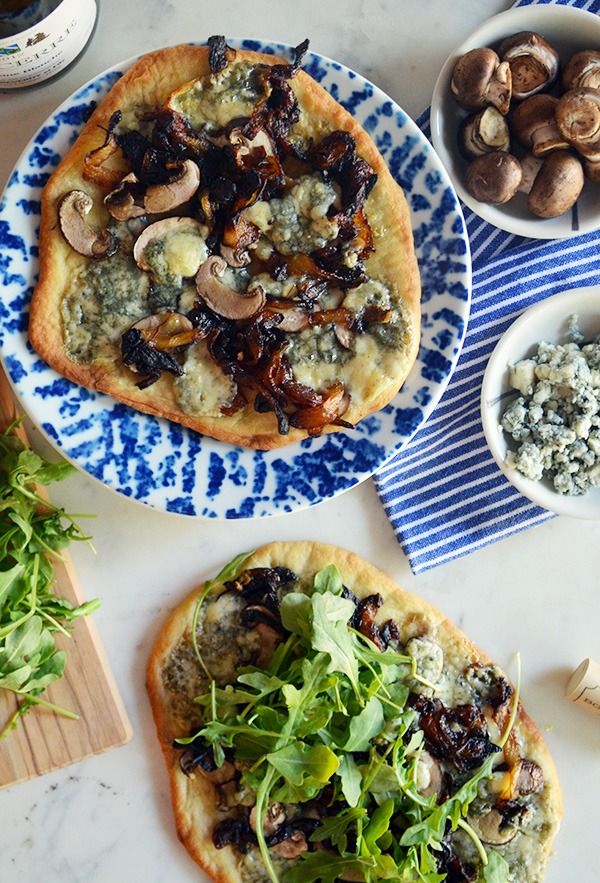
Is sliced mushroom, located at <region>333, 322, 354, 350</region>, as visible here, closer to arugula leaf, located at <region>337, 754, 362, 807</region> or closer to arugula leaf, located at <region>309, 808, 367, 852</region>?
arugula leaf, located at <region>337, 754, 362, 807</region>

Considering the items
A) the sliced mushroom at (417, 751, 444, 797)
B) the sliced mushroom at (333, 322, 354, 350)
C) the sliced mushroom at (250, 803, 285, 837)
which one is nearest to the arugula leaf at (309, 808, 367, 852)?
the sliced mushroom at (250, 803, 285, 837)

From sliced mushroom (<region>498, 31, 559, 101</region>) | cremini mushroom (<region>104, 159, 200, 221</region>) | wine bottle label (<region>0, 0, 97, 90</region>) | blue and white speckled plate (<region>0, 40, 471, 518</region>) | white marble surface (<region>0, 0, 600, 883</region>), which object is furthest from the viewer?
white marble surface (<region>0, 0, 600, 883</region>)

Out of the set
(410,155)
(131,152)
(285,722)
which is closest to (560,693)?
(285,722)

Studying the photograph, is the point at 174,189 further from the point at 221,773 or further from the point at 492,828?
the point at 492,828

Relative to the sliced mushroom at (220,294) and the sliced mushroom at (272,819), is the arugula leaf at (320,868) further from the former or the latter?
the sliced mushroom at (220,294)

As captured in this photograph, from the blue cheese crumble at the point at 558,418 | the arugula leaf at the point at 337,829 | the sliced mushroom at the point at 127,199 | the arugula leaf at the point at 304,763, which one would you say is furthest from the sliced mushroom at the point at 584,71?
the arugula leaf at the point at 337,829
